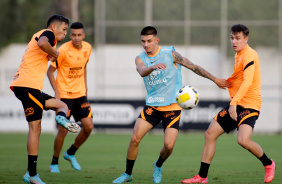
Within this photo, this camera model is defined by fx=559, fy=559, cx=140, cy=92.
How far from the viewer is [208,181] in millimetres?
9125

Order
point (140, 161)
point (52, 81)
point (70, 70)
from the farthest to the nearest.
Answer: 1. point (140, 161)
2. point (70, 70)
3. point (52, 81)

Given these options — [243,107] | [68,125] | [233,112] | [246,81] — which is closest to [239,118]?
[243,107]

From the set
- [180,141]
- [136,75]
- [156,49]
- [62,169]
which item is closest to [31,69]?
[156,49]

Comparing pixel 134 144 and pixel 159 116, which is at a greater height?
pixel 159 116

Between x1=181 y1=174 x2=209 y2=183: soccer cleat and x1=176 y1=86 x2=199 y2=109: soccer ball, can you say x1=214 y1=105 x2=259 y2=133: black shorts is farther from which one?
x1=181 y1=174 x2=209 y2=183: soccer cleat


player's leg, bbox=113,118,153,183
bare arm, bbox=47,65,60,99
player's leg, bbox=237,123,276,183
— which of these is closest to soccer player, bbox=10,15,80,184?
player's leg, bbox=113,118,153,183

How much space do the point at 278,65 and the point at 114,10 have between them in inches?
287

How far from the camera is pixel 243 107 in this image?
347 inches

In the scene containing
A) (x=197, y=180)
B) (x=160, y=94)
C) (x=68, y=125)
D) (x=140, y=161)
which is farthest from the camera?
(x=140, y=161)

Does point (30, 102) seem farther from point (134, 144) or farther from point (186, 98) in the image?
point (186, 98)

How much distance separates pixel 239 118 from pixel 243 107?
191 mm

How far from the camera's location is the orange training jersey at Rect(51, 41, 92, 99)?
11.0m

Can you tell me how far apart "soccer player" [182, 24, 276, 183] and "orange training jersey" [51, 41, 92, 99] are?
3328 mm

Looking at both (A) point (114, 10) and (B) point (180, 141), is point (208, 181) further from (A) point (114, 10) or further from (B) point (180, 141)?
(A) point (114, 10)
